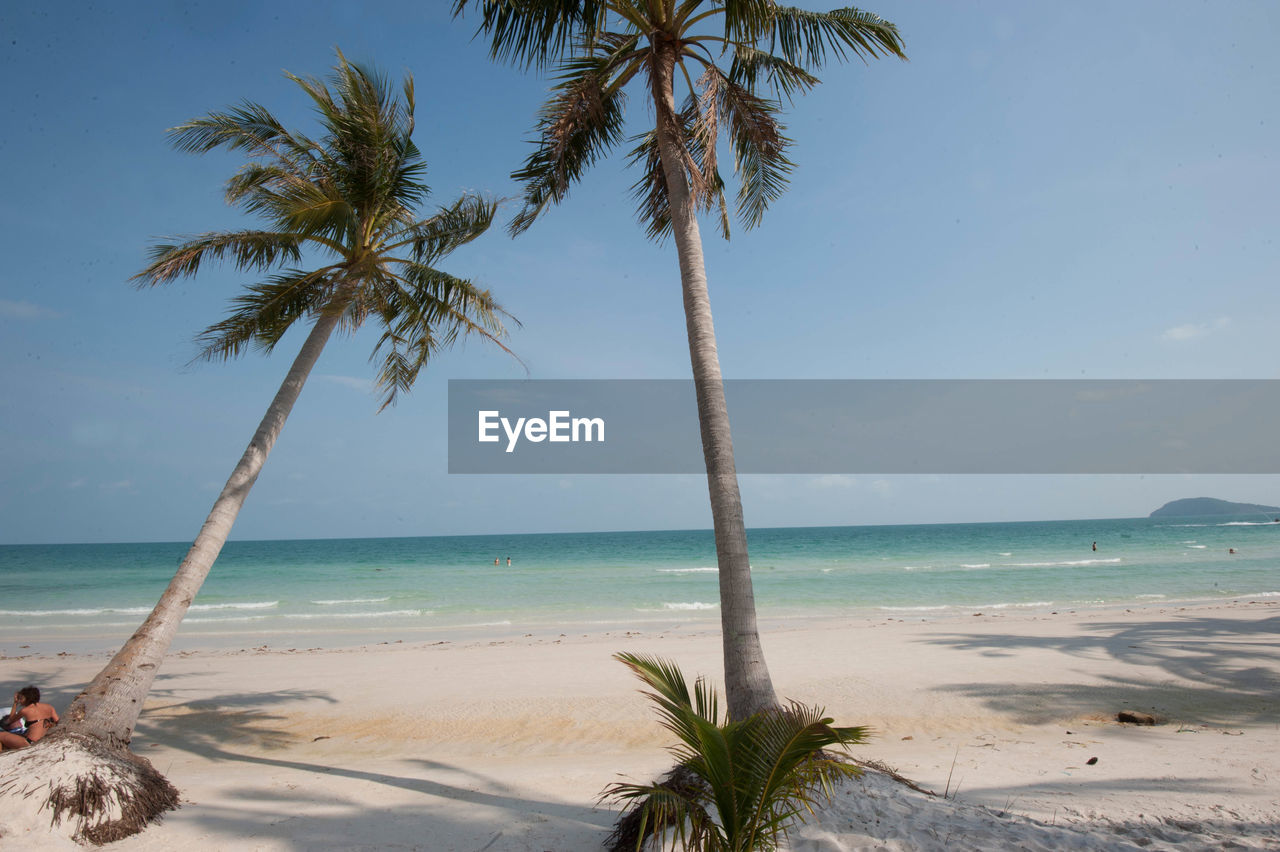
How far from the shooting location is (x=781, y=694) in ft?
29.2

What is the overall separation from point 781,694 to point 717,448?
544 centimetres

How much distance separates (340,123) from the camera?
7.33 m

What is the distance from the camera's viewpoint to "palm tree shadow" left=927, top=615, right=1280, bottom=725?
7703mm

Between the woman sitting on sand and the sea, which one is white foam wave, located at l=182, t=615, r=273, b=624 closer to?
the sea

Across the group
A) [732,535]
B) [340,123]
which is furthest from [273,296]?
[732,535]

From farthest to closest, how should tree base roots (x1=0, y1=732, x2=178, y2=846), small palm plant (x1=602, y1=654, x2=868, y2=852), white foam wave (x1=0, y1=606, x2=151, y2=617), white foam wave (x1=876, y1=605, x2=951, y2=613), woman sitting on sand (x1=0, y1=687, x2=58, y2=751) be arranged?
white foam wave (x1=0, y1=606, x2=151, y2=617) < white foam wave (x1=876, y1=605, x2=951, y2=613) < woman sitting on sand (x1=0, y1=687, x2=58, y2=751) < tree base roots (x1=0, y1=732, x2=178, y2=846) < small palm plant (x1=602, y1=654, x2=868, y2=852)

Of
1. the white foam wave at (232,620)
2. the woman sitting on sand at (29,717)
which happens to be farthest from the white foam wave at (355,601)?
the woman sitting on sand at (29,717)

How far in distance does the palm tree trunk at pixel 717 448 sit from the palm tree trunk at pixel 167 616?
13.8 ft

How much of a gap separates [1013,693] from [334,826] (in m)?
8.18

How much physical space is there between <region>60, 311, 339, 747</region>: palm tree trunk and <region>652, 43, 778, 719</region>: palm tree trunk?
421 centimetres

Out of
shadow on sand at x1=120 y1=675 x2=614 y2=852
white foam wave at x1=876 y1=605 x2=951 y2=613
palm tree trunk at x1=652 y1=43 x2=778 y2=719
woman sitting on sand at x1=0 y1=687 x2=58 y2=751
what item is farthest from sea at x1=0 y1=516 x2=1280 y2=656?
palm tree trunk at x1=652 y1=43 x2=778 y2=719

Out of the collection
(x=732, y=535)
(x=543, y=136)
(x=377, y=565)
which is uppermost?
(x=543, y=136)

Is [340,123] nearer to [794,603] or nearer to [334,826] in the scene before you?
[334,826]

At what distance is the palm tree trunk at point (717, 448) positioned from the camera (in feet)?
15.0
